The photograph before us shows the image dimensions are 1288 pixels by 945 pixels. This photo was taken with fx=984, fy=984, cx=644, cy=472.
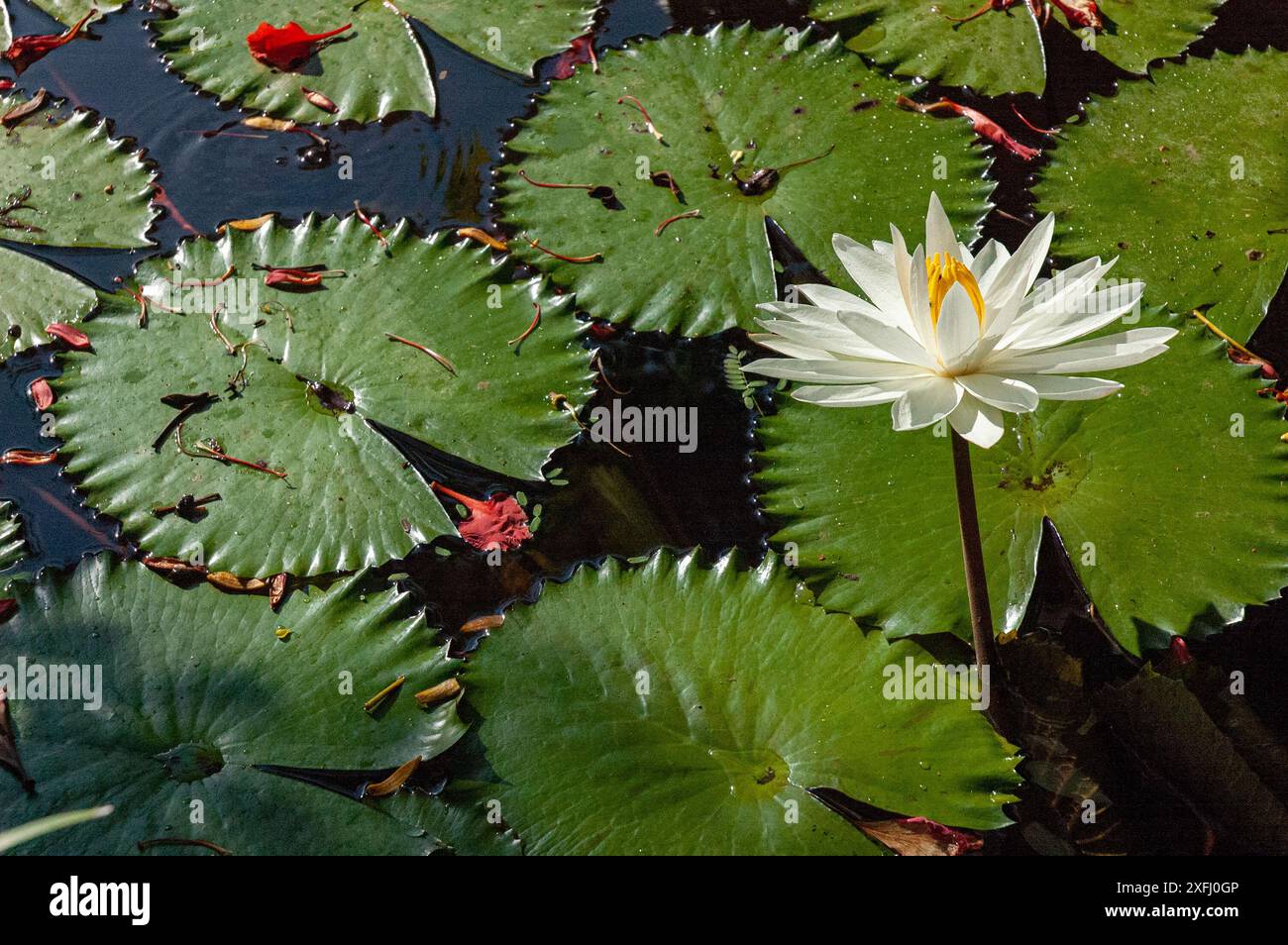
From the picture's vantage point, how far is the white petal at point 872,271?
1920mm

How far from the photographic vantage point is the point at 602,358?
276 centimetres

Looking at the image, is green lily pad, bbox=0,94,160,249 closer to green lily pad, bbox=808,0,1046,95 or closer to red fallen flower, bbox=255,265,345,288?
red fallen flower, bbox=255,265,345,288

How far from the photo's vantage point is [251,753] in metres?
2.05

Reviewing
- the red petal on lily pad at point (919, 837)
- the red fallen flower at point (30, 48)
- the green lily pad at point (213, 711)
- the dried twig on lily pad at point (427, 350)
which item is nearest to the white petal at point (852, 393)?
the red petal on lily pad at point (919, 837)

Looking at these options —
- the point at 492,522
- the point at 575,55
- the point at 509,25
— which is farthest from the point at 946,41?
the point at 492,522

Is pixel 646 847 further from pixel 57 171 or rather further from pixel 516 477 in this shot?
pixel 57 171

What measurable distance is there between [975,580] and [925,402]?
445 millimetres

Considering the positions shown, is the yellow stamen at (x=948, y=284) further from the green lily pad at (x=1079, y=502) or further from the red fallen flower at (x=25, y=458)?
the red fallen flower at (x=25, y=458)

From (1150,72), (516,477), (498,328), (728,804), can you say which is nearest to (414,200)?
(498,328)

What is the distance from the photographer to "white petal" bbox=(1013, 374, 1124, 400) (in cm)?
169

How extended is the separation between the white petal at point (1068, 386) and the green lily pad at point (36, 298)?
2486mm

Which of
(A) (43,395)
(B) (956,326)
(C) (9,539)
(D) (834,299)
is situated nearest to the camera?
(B) (956,326)

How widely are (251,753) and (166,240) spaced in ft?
5.72

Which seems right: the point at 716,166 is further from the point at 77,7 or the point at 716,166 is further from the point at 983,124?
the point at 77,7
